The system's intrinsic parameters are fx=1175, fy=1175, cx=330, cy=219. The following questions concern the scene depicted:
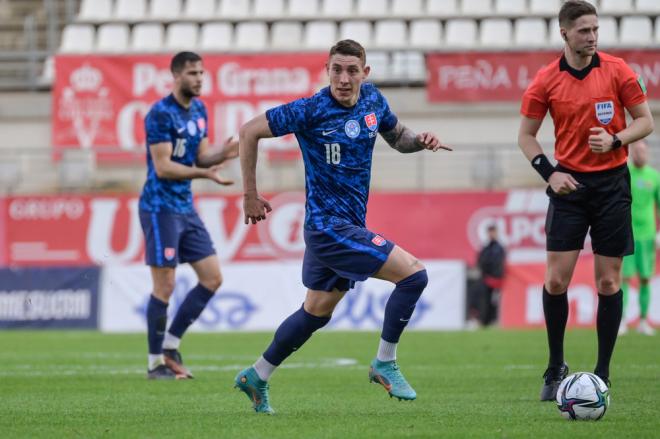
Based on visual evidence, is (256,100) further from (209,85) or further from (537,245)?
(537,245)

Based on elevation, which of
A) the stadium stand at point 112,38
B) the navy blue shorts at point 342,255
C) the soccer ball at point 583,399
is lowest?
the soccer ball at point 583,399

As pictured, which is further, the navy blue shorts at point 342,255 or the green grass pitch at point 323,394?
the navy blue shorts at point 342,255

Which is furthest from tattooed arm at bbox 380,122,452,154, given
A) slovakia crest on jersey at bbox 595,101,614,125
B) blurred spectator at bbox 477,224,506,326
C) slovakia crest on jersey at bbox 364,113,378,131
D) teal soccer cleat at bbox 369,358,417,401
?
blurred spectator at bbox 477,224,506,326

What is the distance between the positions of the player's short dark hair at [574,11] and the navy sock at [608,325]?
180 centimetres

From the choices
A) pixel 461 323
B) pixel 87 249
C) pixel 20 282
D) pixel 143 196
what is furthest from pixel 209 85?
pixel 143 196

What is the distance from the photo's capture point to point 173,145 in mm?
9812

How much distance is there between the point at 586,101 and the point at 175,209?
3.82 meters

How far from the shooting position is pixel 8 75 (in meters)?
25.5

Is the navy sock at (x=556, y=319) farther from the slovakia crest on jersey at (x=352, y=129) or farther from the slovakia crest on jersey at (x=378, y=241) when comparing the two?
the slovakia crest on jersey at (x=352, y=129)

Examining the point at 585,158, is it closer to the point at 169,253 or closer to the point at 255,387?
the point at 255,387

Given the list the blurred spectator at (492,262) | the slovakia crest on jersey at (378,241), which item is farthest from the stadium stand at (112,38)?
the slovakia crest on jersey at (378,241)

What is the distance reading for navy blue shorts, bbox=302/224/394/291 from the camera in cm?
668

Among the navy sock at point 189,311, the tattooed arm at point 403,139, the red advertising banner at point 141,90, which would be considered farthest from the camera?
the red advertising banner at point 141,90

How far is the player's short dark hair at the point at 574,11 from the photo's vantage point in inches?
288
